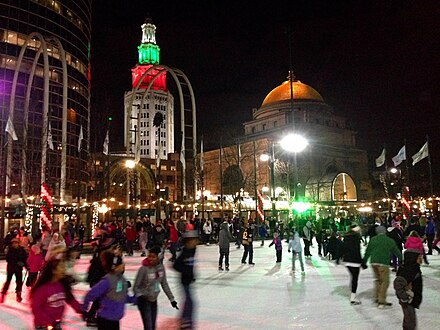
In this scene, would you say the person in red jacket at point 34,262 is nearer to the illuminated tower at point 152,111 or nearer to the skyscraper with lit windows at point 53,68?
the skyscraper with lit windows at point 53,68

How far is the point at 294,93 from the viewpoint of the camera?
9519 cm

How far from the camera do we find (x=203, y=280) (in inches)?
566

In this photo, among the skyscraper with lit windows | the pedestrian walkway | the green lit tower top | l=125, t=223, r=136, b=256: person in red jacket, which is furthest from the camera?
the green lit tower top

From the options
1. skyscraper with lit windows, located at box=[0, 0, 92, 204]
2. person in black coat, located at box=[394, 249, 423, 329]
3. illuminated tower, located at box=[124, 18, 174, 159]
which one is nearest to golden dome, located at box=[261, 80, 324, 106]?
illuminated tower, located at box=[124, 18, 174, 159]

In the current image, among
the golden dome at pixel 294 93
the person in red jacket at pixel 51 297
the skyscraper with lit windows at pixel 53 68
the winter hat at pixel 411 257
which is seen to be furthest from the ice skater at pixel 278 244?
the golden dome at pixel 294 93

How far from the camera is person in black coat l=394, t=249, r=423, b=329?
6.36 m

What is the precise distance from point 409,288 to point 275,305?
4.03 metres

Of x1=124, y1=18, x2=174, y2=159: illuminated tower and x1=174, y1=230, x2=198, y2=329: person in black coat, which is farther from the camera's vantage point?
x1=124, y1=18, x2=174, y2=159: illuminated tower

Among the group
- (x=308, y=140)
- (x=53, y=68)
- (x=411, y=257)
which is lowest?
(x=411, y=257)

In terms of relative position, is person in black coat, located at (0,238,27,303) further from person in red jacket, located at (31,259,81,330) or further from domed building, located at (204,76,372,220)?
domed building, located at (204,76,372,220)

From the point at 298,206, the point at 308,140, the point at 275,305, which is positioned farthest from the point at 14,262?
the point at 308,140

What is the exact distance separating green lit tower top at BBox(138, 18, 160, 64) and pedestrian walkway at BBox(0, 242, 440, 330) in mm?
128750

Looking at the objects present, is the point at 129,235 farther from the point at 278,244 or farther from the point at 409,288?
the point at 409,288

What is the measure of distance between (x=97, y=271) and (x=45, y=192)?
14.2 m
